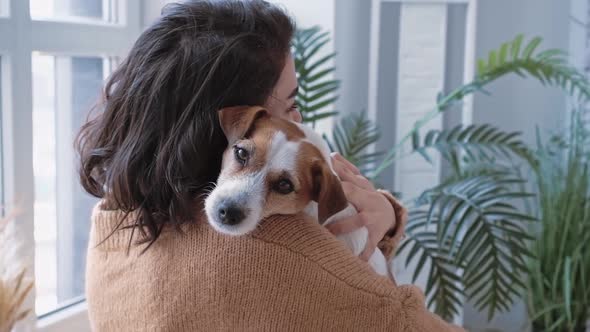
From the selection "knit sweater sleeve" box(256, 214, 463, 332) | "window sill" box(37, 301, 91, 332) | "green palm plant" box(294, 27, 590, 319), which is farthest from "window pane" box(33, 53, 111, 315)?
"knit sweater sleeve" box(256, 214, 463, 332)

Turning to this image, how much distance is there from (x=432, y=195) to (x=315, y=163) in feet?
2.81

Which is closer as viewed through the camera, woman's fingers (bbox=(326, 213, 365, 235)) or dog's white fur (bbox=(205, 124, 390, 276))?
dog's white fur (bbox=(205, 124, 390, 276))

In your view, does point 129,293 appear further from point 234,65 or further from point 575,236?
point 575,236

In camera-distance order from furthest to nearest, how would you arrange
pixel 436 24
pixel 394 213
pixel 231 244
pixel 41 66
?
pixel 436 24
pixel 41 66
pixel 394 213
pixel 231 244

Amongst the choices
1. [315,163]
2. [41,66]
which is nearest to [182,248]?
[315,163]

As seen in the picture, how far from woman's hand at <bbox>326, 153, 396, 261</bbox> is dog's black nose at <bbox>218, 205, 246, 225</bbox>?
22 centimetres

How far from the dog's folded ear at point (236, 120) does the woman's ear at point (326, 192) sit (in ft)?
0.38

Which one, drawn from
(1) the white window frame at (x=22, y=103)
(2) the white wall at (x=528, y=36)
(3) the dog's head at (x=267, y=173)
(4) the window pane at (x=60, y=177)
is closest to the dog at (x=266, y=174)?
(3) the dog's head at (x=267, y=173)

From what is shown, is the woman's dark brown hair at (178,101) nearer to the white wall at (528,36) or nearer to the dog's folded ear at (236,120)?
the dog's folded ear at (236,120)

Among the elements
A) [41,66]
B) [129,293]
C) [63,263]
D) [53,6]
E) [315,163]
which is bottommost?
[63,263]

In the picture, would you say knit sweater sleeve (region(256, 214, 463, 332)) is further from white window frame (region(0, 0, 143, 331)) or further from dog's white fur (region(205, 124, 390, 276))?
white window frame (region(0, 0, 143, 331))

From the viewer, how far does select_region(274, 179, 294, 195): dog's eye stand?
0.91 meters

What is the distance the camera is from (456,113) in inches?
91.5

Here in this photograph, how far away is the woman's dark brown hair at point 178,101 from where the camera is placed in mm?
899
